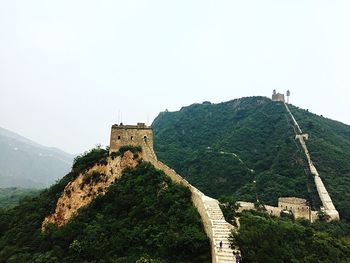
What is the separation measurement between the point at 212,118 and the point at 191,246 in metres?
73.1

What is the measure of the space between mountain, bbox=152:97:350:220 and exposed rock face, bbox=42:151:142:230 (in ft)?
68.4

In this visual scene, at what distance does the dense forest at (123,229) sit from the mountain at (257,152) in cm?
2309

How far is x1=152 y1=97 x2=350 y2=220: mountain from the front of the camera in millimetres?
49250

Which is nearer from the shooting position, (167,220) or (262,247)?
(262,247)

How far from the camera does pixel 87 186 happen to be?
100ft

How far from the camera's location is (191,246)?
17703 millimetres

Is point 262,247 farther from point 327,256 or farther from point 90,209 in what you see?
point 90,209

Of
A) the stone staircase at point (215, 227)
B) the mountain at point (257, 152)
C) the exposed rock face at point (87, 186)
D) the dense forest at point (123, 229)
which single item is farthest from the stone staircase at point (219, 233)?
the mountain at point (257, 152)

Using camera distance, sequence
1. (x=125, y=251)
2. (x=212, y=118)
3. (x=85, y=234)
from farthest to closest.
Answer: (x=212, y=118) → (x=85, y=234) → (x=125, y=251)

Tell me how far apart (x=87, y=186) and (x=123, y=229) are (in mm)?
9247

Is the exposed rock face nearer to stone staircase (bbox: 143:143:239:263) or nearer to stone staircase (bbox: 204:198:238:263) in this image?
stone staircase (bbox: 143:143:239:263)

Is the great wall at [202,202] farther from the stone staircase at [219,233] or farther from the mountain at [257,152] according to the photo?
the mountain at [257,152]

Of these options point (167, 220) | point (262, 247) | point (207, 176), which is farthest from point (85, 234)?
point (207, 176)

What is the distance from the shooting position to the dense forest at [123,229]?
60.8 ft
